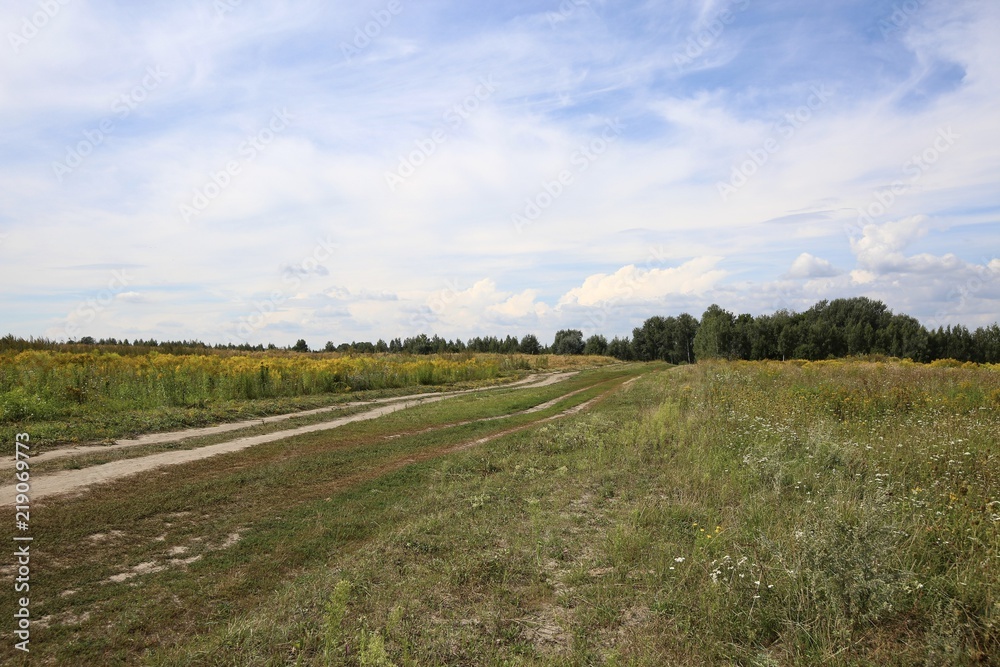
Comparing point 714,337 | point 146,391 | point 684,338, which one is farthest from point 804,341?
point 146,391

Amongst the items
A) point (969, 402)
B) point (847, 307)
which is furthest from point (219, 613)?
point (847, 307)

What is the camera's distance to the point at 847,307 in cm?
9119

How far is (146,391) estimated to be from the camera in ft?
61.4

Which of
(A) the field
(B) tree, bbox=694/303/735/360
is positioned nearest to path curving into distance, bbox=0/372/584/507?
(A) the field

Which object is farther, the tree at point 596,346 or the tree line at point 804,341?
the tree at point 596,346

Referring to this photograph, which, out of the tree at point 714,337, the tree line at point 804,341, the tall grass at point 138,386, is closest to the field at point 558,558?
the tall grass at point 138,386

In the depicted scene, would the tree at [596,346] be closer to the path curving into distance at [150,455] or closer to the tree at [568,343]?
the tree at [568,343]

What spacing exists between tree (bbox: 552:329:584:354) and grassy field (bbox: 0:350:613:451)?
90.6 m

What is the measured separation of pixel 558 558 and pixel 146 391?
730 inches

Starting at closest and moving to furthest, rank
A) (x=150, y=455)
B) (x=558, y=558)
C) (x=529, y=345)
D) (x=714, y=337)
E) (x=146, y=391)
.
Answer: (x=558, y=558) < (x=150, y=455) < (x=146, y=391) < (x=714, y=337) < (x=529, y=345)

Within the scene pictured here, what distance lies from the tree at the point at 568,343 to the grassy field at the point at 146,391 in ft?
297

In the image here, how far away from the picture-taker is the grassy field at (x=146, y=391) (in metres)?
14.2

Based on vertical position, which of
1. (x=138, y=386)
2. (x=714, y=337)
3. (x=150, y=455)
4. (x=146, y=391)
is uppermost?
(x=714, y=337)

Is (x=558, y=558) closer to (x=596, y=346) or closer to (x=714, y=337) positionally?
(x=714, y=337)
